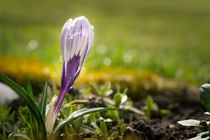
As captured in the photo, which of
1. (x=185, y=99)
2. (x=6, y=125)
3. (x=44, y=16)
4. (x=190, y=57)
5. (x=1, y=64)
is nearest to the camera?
(x=6, y=125)

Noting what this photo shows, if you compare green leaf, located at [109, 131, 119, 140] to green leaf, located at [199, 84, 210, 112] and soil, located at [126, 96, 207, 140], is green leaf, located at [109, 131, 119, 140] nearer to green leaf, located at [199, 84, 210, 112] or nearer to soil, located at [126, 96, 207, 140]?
soil, located at [126, 96, 207, 140]

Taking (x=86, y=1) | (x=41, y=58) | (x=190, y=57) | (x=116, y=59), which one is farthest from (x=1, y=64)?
(x=86, y=1)

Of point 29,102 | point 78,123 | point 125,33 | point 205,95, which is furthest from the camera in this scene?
point 125,33

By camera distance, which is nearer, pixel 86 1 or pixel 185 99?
pixel 185 99

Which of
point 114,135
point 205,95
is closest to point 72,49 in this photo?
point 114,135

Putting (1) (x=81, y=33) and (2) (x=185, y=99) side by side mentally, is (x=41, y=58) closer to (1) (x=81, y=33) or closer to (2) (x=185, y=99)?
(2) (x=185, y=99)

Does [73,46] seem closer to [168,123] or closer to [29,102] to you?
[29,102]

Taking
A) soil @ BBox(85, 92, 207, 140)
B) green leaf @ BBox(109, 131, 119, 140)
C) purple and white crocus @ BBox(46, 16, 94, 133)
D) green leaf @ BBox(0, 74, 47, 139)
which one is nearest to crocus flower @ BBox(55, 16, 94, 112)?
purple and white crocus @ BBox(46, 16, 94, 133)
